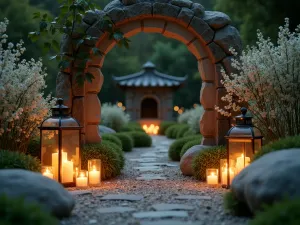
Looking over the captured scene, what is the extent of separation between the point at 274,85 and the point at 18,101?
3.58 metres

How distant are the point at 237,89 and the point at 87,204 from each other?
2910 mm

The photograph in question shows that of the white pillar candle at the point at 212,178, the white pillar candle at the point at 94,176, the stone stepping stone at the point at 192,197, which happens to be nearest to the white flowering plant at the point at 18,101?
the white pillar candle at the point at 94,176

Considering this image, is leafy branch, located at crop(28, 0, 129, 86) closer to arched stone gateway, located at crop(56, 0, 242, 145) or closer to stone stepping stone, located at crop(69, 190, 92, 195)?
arched stone gateway, located at crop(56, 0, 242, 145)

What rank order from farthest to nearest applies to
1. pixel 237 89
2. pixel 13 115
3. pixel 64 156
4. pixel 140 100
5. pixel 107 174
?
pixel 140 100 < pixel 107 174 < pixel 237 89 < pixel 64 156 < pixel 13 115

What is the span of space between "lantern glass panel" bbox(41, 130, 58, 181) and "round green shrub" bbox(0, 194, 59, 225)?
266 centimetres

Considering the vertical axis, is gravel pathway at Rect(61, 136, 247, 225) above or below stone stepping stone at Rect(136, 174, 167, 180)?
below

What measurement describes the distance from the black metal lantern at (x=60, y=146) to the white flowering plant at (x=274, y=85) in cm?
232

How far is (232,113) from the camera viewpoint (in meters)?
7.26

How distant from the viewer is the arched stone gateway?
7.11m

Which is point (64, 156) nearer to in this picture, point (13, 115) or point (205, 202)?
point (13, 115)

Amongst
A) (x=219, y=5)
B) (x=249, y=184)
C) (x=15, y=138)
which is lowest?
(x=249, y=184)

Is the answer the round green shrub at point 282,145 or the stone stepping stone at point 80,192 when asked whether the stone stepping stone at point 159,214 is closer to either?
the round green shrub at point 282,145

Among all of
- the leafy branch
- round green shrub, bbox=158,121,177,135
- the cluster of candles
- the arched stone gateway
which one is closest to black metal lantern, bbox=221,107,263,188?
the cluster of candles

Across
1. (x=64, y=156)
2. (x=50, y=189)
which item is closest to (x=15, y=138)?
(x=64, y=156)
